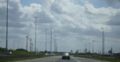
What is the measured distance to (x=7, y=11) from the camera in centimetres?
5925

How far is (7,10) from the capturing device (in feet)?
195

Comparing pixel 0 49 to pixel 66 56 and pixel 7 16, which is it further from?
pixel 7 16

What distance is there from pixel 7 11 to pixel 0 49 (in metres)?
138

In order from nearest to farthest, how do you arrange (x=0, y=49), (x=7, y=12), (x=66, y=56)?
(x=7, y=12) < (x=66, y=56) < (x=0, y=49)

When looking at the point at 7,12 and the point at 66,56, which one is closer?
the point at 7,12

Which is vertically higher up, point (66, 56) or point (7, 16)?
point (7, 16)

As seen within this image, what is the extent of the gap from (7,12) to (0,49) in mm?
138501

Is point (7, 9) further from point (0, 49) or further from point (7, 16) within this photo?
point (0, 49)

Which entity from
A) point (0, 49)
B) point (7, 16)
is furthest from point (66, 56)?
point (0, 49)

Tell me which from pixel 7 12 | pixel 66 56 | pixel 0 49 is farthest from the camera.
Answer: pixel 0 49

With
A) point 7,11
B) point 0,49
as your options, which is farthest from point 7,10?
point 0,49

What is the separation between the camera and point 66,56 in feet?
310

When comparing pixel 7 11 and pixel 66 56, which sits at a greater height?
pixel 7 11

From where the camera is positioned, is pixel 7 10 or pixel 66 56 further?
pixel 66 56
